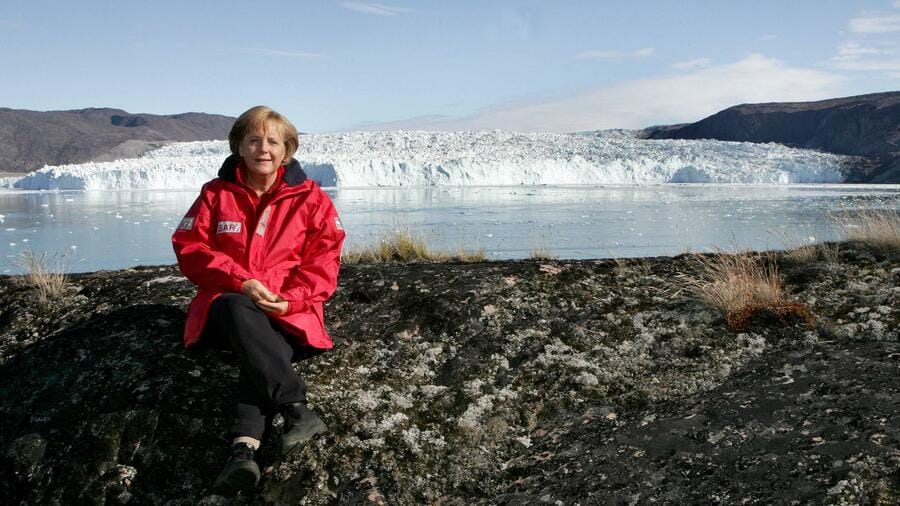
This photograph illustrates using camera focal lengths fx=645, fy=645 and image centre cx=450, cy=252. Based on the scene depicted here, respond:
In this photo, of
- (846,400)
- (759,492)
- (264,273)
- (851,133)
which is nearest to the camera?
(759,492)

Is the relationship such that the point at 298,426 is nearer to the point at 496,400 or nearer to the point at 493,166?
the point at 496,400

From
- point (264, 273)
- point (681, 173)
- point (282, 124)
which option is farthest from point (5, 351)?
point (681, 173)

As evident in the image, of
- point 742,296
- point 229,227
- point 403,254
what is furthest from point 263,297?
point 403,254

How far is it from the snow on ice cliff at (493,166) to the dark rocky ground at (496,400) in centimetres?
3165

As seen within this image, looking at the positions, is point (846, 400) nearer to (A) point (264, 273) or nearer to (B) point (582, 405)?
(B) point (582, 405)

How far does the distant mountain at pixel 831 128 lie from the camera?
180 ft

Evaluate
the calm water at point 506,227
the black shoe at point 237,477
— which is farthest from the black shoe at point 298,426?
the calm water at point 506,227

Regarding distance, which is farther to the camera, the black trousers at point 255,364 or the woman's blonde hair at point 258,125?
the woman's blonde hair at point 258,125

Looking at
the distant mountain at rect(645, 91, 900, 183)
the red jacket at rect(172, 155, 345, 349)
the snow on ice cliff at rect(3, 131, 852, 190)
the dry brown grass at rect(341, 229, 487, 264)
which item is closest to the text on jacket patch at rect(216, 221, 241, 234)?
the red jacket at rect(172, 155, 345, 349)

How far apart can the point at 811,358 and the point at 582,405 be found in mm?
887

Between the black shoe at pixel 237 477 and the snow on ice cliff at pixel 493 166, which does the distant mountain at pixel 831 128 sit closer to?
the snow on ice cliff at pixel 493 166

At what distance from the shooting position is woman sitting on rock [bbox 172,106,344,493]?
A: 2221mm

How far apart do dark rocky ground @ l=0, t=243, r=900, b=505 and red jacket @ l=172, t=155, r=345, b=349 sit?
26 cm

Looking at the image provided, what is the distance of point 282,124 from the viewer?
2682mm
